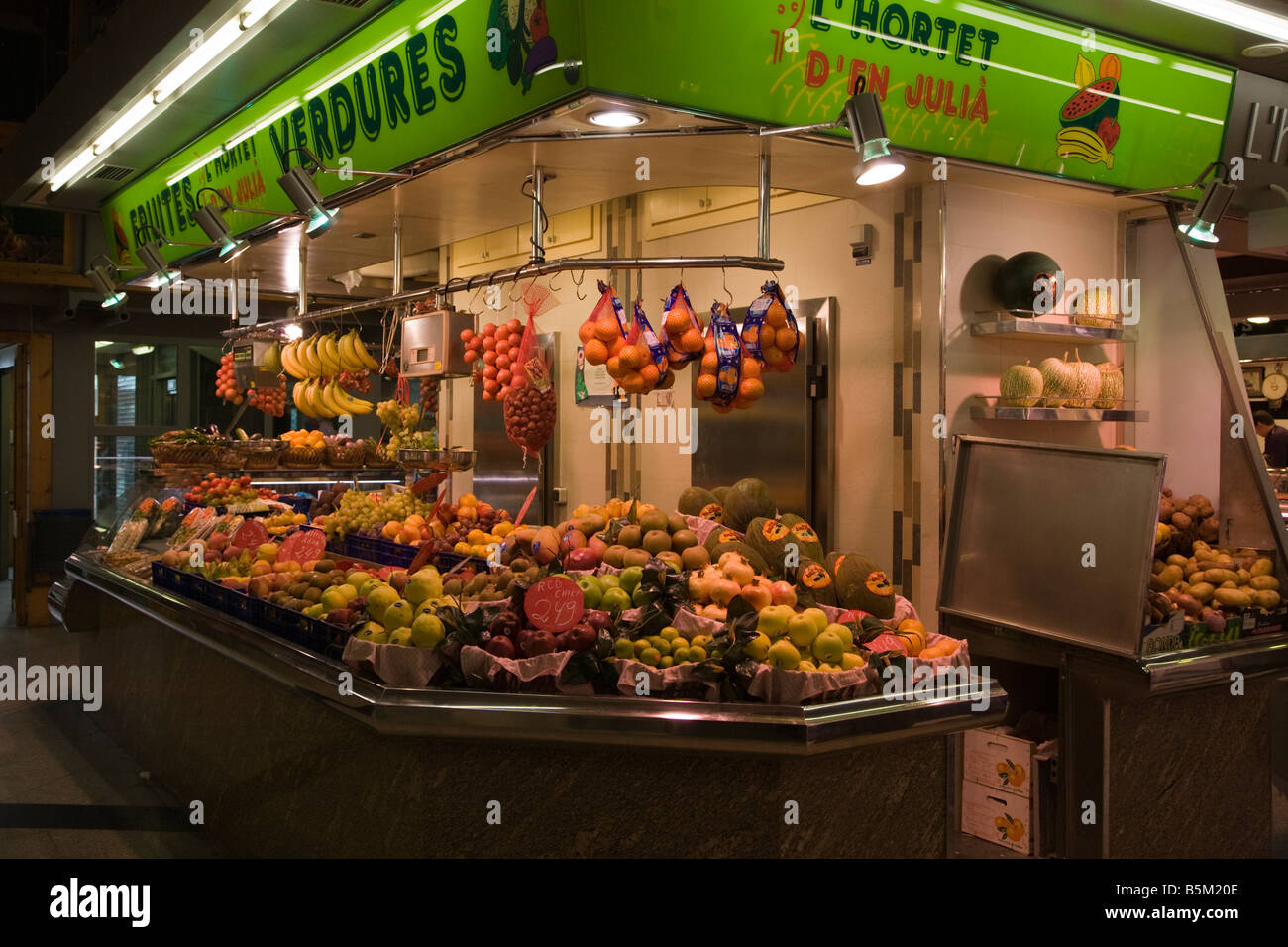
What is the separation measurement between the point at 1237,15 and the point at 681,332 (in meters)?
2.84

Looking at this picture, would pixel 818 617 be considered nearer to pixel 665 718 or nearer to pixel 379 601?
pixel 665 718

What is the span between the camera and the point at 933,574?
15.7ft

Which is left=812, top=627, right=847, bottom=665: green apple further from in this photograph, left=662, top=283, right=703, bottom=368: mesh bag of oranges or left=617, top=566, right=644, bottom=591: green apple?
left=662, top=283, right=703, bottom=368: mesh bag of oranges

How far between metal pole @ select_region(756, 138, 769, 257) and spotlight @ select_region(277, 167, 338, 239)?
7.17ft

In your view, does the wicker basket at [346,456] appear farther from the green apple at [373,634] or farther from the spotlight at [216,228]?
the green apple at [373,634]

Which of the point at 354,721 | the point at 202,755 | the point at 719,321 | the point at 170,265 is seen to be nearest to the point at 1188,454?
the point at 719,321

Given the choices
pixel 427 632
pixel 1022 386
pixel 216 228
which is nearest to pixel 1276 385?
pixel 1022 386

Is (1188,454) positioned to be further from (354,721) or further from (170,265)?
(170,265)

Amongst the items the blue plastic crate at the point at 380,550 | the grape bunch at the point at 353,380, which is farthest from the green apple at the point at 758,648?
the grape bunch at the point at 353,380

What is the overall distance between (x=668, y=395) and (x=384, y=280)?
4.75 m

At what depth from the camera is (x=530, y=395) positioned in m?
5.04

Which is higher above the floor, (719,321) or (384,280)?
(384,280)
